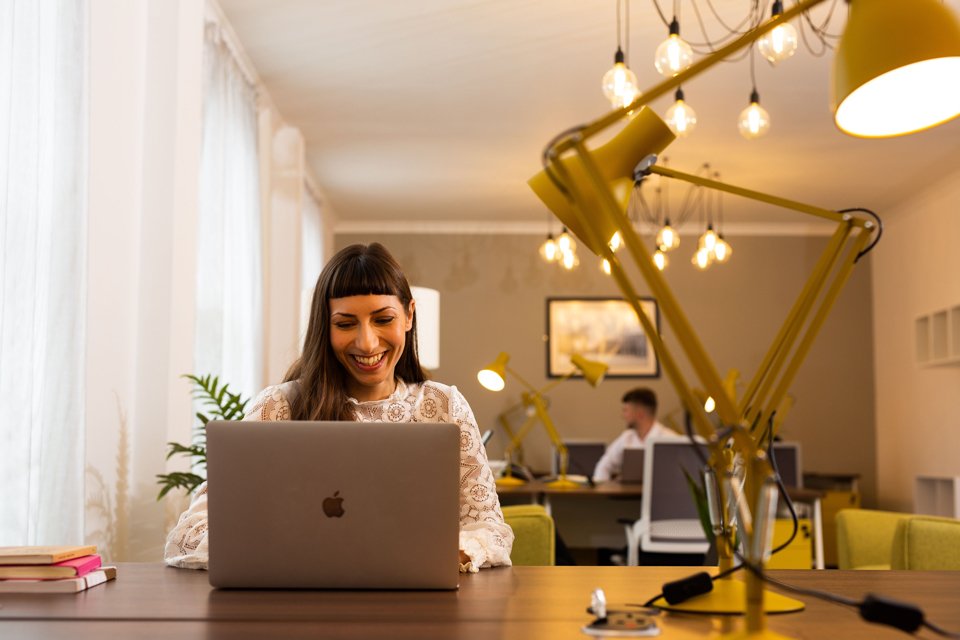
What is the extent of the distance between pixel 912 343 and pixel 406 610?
22.7 ft

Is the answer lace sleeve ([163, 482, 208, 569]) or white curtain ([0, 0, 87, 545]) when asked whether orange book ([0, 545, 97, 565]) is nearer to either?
lace sleeve ([163, 482, 208, 569])

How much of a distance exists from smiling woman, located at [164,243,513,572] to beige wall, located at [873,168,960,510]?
5.48 m

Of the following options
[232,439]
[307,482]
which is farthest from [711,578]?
[232,439]

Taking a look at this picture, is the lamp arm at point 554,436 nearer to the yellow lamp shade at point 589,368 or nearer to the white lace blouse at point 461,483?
the yellow lamp shade at point 589,368

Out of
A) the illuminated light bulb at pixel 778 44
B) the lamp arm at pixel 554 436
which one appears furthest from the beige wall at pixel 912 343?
the illuminated light bulb at pixel 778 44

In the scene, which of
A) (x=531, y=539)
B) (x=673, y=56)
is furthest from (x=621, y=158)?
(x=673, y=56)

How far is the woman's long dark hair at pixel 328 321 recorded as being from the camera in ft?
6.13

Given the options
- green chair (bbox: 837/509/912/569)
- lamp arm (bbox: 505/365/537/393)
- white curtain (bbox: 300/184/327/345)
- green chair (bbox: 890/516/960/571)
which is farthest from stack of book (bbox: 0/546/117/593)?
lamp arm (bbox: 505/365/537/393)

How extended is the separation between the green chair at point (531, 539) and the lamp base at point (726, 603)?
0.95m

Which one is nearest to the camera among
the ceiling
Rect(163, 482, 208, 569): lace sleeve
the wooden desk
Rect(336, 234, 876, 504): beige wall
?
the wooden desk

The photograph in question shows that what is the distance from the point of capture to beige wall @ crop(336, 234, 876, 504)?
7980 millimetres

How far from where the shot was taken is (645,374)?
803cm

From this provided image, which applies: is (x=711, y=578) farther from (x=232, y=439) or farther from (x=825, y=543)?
(x=825, y=543)

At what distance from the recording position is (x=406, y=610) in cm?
117
